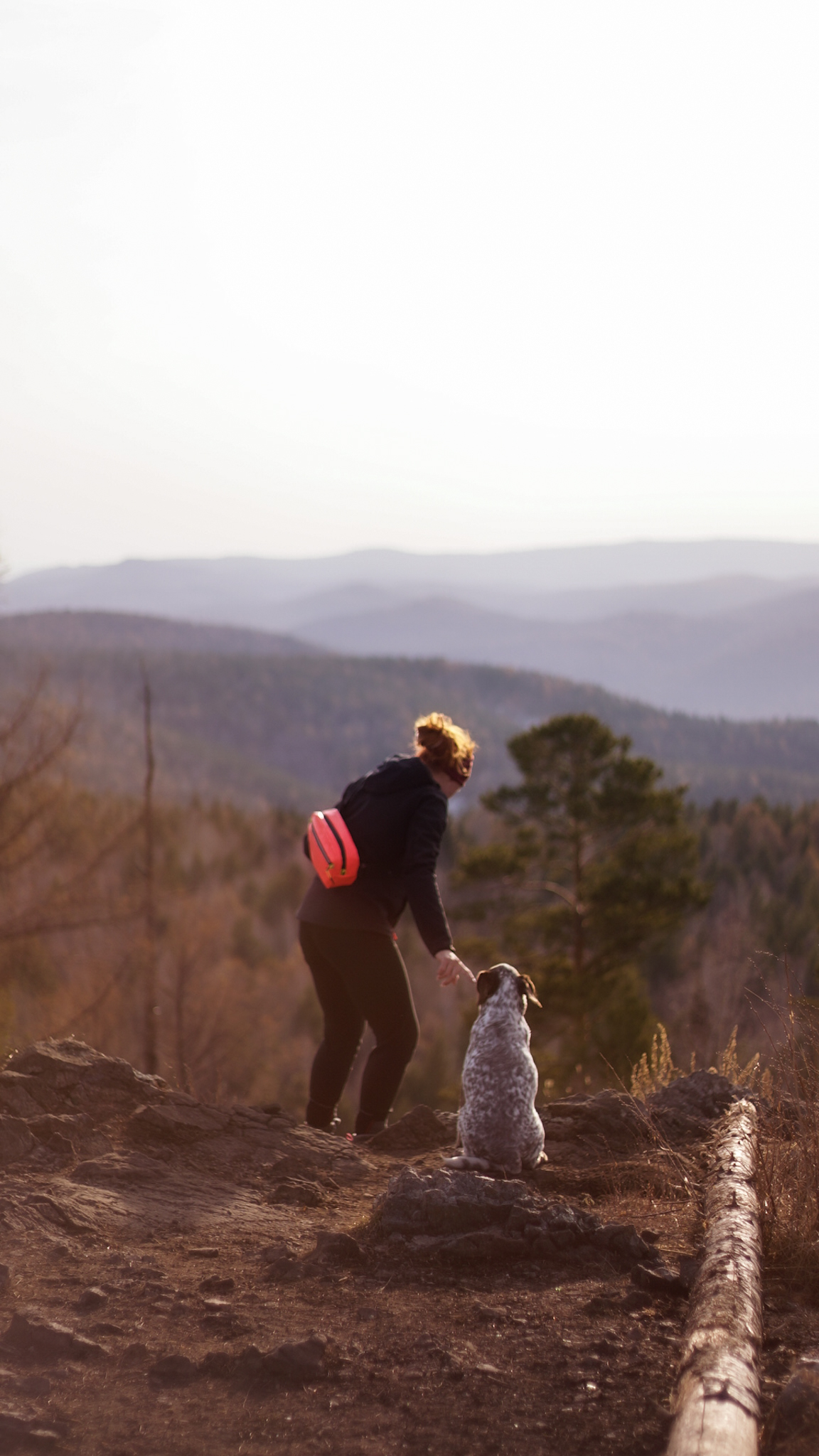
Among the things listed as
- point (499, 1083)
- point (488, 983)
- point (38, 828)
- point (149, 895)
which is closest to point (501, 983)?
point (488, 983)

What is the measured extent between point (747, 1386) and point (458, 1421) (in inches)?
29.2

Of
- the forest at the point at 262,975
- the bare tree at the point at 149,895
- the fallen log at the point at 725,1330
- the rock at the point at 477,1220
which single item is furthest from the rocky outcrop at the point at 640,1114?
the bare tree at the point at 149,895

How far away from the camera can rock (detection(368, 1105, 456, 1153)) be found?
5770 mm

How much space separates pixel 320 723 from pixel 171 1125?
164191 mm

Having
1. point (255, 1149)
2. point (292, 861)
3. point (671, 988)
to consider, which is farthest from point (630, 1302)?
point (292, 861)

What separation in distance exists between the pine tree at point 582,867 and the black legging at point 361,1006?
2075 centimetres

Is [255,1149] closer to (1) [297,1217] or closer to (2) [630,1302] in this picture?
(1) [297,1217]

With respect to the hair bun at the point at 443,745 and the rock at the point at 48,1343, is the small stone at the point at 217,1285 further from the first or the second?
the hair bun at the point at 443,745

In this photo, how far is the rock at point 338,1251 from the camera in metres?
3.96

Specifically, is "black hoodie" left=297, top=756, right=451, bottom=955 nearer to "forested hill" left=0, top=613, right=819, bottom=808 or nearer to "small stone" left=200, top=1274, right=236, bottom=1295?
"small stone" left=200, top=1274, right=236, bottom=1295

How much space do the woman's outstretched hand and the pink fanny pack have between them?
28.2 inches

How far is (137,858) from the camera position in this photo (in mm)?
24312

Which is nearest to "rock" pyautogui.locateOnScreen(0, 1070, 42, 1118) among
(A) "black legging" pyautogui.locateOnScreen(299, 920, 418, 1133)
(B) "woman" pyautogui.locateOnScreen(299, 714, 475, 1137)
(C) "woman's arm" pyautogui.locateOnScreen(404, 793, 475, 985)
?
(A) "black legging" pyautogui.locateOnScreen(299, 920, 418, 1133)

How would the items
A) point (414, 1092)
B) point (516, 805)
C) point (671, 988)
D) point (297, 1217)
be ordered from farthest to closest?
Result: point (671, 988)
point (414, 1092)
point (516, 805)
point (297, 1217)
